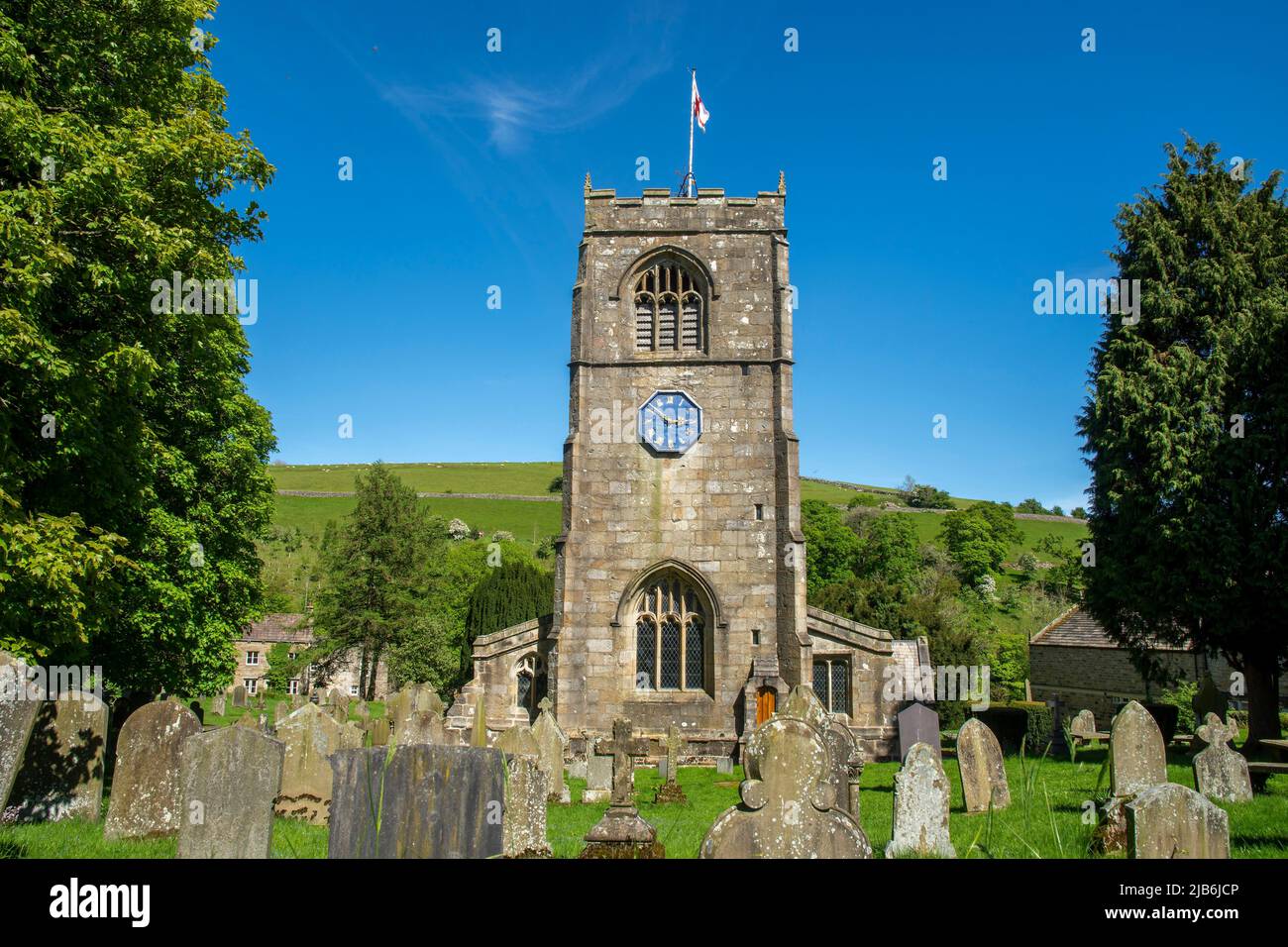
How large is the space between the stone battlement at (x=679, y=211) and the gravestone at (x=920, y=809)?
17.2m

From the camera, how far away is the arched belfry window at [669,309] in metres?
22.6

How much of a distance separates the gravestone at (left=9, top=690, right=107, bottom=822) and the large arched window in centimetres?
1271

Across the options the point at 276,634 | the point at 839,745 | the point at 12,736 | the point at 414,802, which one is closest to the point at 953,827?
the point at 839,745

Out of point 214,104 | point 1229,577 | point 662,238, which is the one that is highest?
point 662,238

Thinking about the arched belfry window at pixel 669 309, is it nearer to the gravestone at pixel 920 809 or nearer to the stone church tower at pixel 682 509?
the stone church tower at pixel 682 509

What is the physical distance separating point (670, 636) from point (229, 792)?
15384 mm

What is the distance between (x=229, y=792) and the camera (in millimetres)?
6555

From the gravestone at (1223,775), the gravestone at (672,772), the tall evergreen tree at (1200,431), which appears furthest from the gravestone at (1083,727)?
the gravestone at (1223,775)

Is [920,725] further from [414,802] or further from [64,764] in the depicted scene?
[64,764]

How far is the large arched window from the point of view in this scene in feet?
69.3

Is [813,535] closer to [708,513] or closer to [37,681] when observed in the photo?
[708,513]

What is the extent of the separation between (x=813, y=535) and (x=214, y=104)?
49.1 m
